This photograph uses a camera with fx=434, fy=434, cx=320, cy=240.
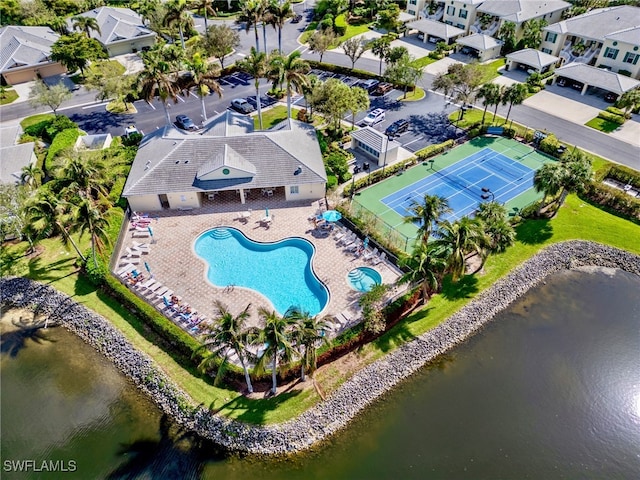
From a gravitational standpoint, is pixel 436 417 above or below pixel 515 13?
below

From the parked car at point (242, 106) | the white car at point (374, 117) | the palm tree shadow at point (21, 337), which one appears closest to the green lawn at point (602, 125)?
the white car at point (374, 117)

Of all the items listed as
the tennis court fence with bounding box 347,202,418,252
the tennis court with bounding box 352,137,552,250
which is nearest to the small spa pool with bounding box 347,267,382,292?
the tennis court fence with bounding box 347,202,418,252

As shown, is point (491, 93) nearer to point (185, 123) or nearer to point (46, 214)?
point (185, 123)

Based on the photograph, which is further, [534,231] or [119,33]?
[119,33]

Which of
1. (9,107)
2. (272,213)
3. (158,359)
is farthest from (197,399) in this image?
(9,107)

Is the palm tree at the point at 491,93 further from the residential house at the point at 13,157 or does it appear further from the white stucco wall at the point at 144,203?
the residential house at the point at 13,157

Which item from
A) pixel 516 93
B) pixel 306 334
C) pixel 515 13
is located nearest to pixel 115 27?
pixel 516 93

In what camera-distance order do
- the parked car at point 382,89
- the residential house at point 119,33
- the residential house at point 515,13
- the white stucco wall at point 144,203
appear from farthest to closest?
the residential house at point 119,33 → the residential house at point 515,13 → the parked car at point 382,89 → the white stucco wall at point 144,203
